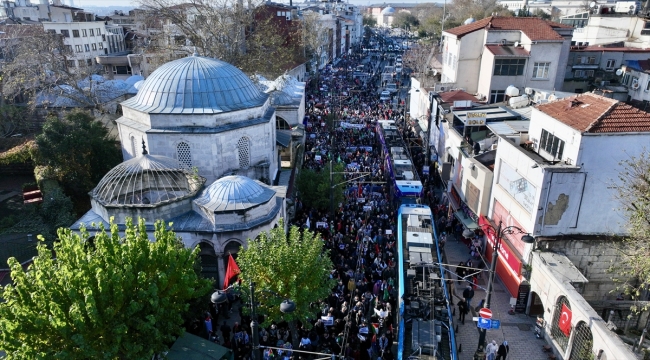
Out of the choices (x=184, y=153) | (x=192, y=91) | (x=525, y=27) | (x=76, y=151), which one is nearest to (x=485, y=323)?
(x=184, y=153)

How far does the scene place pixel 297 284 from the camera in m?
14.4

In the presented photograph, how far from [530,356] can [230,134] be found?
1624 cm

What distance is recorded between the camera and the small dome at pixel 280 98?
121 feet

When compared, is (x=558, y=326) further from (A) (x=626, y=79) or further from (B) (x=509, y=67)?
(A) (x=626, y=79)

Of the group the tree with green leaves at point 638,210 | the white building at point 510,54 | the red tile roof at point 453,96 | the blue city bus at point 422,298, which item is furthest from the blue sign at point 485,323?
the white building at point 510,54

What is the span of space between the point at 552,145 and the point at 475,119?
25.2ft

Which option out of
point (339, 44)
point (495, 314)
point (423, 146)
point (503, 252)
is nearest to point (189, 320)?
point (495, 314)

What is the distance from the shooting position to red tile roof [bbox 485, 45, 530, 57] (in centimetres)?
3412

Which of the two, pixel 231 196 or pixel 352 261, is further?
pixel 352 261

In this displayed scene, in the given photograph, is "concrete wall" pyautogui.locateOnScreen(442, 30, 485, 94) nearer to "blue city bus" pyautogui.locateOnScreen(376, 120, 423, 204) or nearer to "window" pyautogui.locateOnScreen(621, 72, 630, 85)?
"blue city bus" pyautogui.locateOnScreen(376, 120, 423, 204)

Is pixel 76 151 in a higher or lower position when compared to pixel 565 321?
higher

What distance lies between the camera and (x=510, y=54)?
34.2 m

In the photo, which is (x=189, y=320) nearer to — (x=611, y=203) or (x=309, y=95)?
(x=611, y=203)

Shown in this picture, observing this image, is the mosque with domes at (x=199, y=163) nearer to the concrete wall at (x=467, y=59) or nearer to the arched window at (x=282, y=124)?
the arched window at (x=282, y=124)
